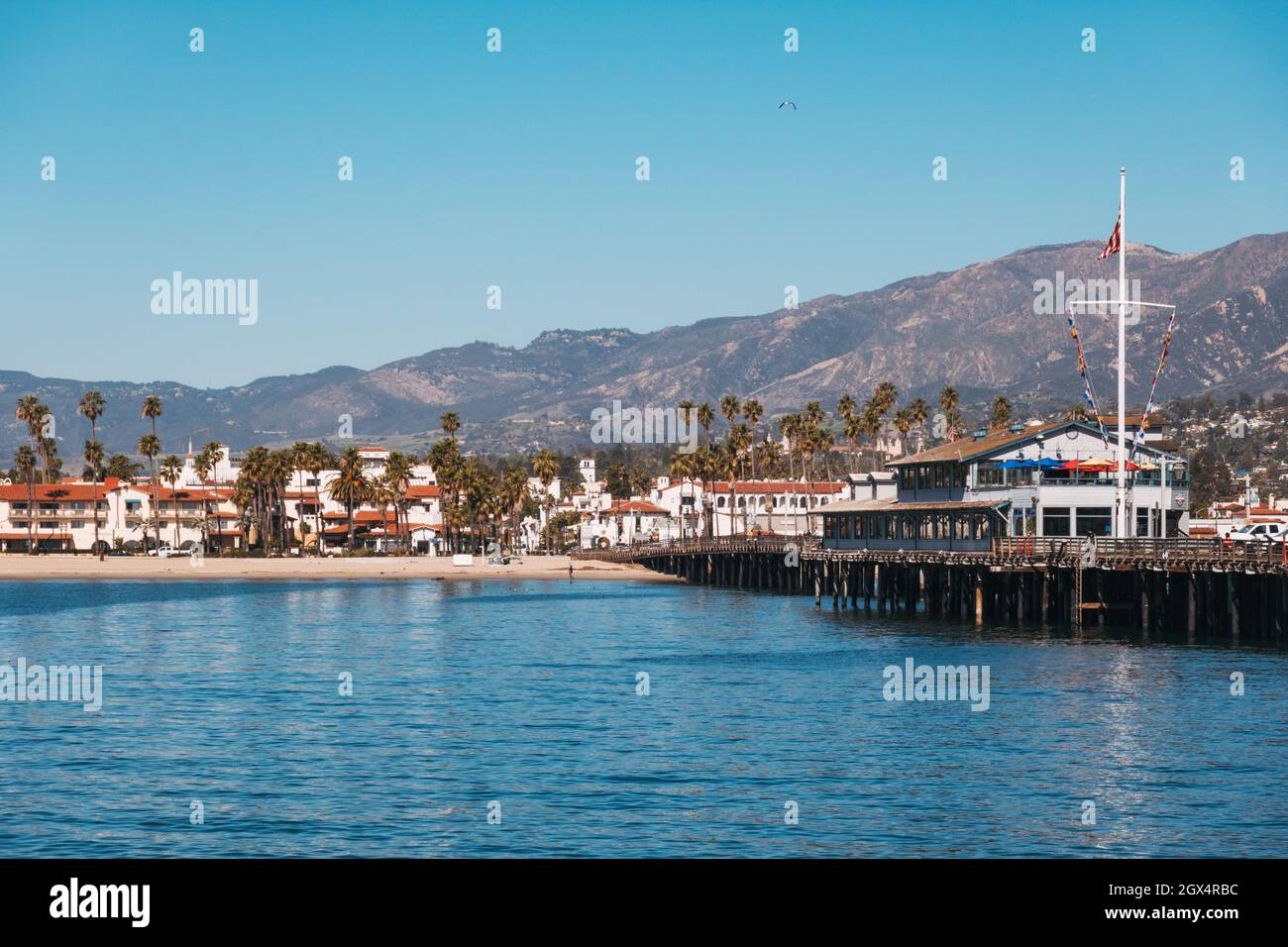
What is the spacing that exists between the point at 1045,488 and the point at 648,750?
4613 centimetres

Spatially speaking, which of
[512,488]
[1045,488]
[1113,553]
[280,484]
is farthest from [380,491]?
[1113,553]

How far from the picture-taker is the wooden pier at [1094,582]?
A: 59.4 m

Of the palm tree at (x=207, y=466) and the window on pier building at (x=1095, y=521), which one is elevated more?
the palm tree at (x=207, y=466)

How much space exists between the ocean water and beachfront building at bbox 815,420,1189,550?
1079cm

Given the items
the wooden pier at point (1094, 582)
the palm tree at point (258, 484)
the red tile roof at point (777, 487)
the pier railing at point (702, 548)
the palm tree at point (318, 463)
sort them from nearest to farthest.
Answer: the wooden pier at point (1094, 582) → the pier railing at point (702, 548) → the palm tree at point (258, 484) → the palm tree at point (318, 463) → the red tile roof at point (777, 487)

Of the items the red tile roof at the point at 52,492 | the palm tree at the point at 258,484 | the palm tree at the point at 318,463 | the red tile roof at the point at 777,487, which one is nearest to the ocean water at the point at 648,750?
the palm tree at the point at 258,484

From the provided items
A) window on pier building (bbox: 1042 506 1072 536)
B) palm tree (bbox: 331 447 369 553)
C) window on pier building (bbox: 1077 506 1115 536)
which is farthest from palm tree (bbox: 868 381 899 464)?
window on pier building (bbox: 1042 506 1072 536)

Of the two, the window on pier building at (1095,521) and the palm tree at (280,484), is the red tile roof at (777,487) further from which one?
the window on pier building at (1095,521)

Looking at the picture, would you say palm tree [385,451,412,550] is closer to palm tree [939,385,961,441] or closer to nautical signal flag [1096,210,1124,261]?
palm tree [939,385,961,441]

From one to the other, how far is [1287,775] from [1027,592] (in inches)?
1609

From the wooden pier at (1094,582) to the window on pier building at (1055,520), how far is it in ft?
11.0
